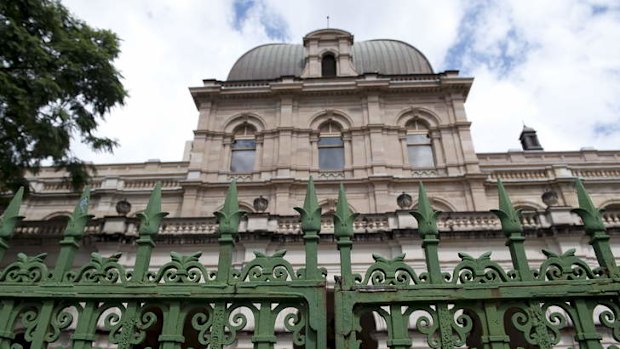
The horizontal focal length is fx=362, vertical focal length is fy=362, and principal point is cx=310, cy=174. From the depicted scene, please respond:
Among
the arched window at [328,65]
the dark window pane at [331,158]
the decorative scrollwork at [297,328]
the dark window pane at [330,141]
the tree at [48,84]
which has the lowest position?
the decorative scrollwork at [297,328]

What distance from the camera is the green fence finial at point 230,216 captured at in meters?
2.45

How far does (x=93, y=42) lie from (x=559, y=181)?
803 inches

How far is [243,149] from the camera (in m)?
18.8

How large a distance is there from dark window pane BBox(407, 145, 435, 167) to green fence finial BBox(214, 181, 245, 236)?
16356 millimetres

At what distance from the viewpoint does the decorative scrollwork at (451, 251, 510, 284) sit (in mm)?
2258

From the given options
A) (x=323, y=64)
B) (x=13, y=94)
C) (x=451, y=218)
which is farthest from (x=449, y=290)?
(x=323, y=64)

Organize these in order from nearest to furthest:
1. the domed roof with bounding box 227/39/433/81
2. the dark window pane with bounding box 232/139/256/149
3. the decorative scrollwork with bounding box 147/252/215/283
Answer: the decorative scrollwork with bounding box 147/252/215/283 → the dark window pane with bounding box 232/139/256/149 → the domed roof with bounding box 227/39/433/81

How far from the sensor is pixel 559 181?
17.3 metres

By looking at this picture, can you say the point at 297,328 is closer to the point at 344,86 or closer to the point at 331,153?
the point at 331,153

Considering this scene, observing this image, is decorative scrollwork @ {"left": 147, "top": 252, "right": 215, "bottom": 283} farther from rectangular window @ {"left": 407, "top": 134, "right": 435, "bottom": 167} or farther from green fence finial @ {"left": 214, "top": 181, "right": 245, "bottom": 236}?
rectangular window @ {"left": 407, "top": 134, "right": 435, "bottom": 167}

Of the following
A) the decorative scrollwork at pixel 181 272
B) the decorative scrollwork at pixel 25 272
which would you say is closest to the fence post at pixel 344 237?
the decorative scrollwork at pixel 181 272

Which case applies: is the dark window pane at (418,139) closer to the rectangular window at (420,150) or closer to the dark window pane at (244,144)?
the rectangular window at (420,150)

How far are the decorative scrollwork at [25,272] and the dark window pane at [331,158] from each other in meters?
15.7

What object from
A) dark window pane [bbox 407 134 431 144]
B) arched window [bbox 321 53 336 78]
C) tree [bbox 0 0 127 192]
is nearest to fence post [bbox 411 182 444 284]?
tree [bbox 0 0 127 192]
